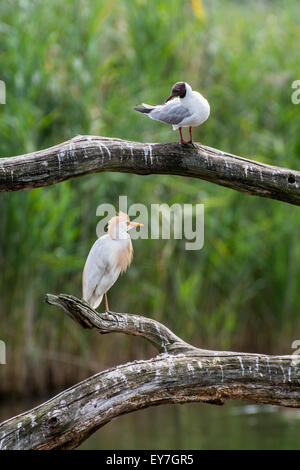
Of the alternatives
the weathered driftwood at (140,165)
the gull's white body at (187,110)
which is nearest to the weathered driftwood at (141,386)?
the weathered driftwood at (140,165)

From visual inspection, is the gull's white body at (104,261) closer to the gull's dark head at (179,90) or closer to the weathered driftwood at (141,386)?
the weathered driftwood at (141,386)

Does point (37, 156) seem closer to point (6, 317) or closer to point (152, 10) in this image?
point (6, 317)

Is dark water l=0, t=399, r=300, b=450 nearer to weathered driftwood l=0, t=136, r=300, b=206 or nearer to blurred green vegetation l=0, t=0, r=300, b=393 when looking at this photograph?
blurred green vegetation l=0, t=0, r=300, b=393

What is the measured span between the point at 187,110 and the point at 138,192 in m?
3.11

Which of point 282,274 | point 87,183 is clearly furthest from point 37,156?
point 282,274

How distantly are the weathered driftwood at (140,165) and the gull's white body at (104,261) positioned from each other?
2.22 feet

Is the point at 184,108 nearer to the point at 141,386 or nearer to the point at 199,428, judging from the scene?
the point at 141,386

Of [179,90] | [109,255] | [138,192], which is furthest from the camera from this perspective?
[138,192]

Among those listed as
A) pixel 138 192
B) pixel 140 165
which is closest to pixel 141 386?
pixel 140 165

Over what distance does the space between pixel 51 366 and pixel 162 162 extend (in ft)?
12.0

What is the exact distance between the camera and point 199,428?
6.48 m

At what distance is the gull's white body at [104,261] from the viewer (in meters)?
3.79

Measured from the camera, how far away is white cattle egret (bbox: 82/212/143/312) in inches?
147

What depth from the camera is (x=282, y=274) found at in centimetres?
717
